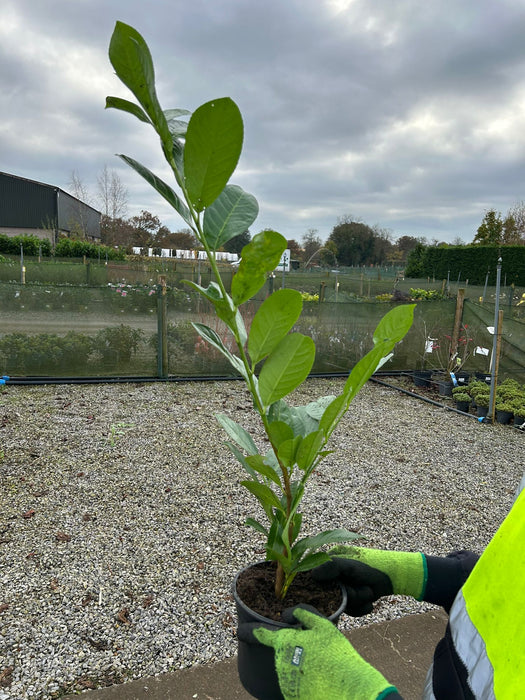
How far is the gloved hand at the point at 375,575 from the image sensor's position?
1.01 meters

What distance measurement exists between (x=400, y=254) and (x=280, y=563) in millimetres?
Answer: 41491

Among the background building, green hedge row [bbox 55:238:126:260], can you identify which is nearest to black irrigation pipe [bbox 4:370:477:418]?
green hedge row [bbox 55:238:126:260]

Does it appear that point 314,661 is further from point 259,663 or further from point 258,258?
point 258,258

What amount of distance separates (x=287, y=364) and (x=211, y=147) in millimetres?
332

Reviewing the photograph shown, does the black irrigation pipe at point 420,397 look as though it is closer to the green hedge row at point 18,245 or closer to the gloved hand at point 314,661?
the gloved hand at point 314,661

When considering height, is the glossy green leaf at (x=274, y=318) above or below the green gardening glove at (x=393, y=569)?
above

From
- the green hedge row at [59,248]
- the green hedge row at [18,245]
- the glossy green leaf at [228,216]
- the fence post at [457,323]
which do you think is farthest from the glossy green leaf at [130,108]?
the green hedge row at [18,245]

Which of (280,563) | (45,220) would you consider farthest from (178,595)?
(45,220)

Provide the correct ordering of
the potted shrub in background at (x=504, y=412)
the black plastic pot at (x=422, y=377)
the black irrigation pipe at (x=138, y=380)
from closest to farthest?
the potted shrub in background at (x=504, y=412) → the black irrigation pipe at (x=138, y=380) → the black plastic pot at (x=422, y=377)

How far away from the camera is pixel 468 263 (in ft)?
66.9

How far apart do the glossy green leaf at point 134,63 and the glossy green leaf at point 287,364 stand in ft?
1.22

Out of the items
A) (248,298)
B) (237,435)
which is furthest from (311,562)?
(248,298)

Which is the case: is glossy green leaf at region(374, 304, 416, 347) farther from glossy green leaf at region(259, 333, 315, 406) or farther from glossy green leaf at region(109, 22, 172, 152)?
glossy green leaf at region(109, 22, 172, 152)

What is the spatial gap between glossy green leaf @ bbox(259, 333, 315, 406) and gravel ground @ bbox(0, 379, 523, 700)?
133 centimetres
